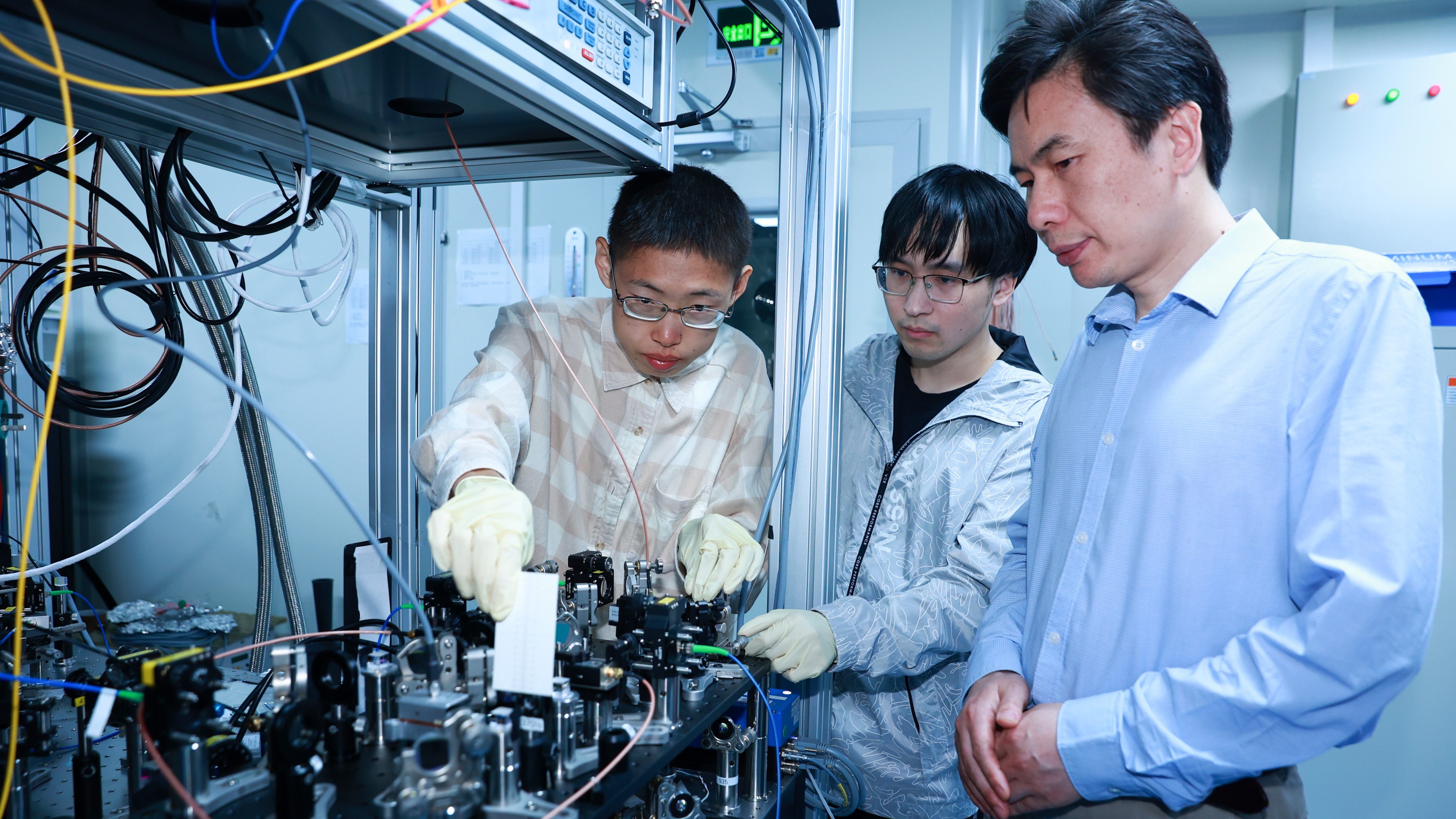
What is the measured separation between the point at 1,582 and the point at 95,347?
2.08 meters

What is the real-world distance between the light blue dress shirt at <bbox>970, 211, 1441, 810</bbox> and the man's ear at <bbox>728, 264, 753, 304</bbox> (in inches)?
23.5

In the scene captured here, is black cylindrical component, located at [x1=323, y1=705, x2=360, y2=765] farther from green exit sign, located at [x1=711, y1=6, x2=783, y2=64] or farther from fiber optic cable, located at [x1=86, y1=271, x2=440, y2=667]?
green exit sign, located at [x1=711, y1=6, x2=783, y2=64]

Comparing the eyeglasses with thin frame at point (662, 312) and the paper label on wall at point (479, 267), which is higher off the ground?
the paper label on wall at point (479, 267)

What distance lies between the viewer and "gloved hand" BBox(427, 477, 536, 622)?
86cm

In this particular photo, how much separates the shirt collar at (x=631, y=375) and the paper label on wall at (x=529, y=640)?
0.72 metres

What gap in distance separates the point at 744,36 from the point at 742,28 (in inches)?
2.0

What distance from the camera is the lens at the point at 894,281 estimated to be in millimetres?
1492

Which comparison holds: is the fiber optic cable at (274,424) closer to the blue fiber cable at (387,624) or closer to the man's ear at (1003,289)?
the blue fiber cable at (387,624)

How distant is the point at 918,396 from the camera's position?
160 cm

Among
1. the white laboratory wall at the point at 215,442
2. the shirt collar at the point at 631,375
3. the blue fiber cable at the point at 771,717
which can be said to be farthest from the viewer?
the white laboratory wall at the point at 215,442

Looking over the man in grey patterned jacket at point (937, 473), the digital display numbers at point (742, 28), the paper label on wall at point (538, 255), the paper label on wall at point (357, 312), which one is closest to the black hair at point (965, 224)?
the man in grey patterned jacket at point (937, 473)

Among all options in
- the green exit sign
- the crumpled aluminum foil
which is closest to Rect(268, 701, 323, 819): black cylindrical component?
the crumpled aluminum foil

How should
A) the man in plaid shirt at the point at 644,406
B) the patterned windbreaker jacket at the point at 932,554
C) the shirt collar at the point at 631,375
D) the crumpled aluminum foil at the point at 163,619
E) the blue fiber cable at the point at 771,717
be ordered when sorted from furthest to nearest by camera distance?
the crumpled aluminum foil at the point at 163,619 → the shirt collar at the point at 631,375 → the patterned windbreaker jacket at the point at 932,554 → the man in plaid shirt at the point at 644,406 → the blue fiber cable at the point at 771,717

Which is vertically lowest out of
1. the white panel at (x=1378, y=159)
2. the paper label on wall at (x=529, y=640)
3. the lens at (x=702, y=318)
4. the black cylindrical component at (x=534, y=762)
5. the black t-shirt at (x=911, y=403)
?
the black cylindrical component at (x=534, y=762)
